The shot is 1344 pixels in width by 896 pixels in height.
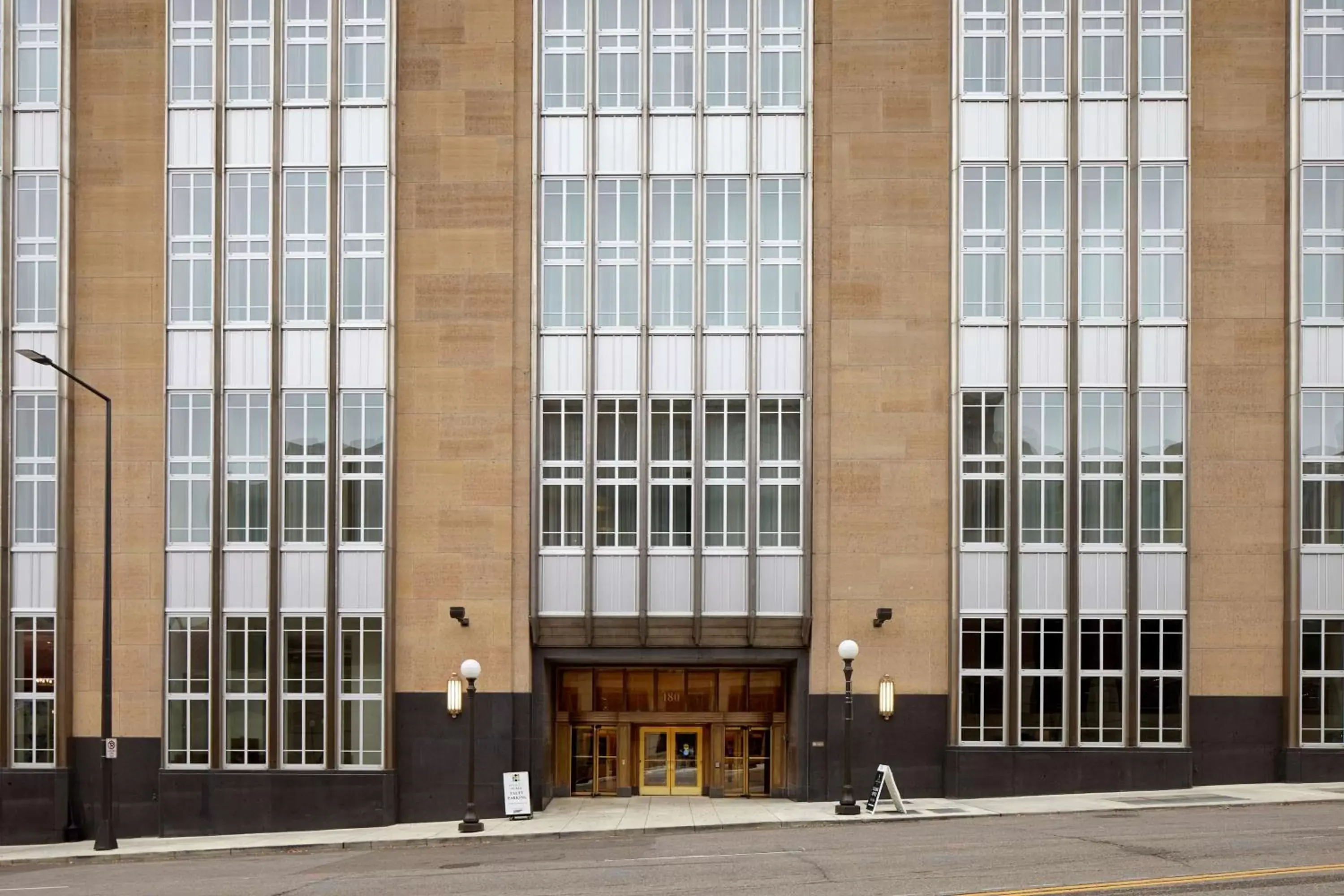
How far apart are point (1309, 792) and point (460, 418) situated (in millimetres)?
19942

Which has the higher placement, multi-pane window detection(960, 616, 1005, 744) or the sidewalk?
multi-pane window detection(960, 616, 1005, 744)

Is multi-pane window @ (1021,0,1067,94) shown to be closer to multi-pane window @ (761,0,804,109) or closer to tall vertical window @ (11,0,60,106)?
multi-pane window @ (761,0,804,109)

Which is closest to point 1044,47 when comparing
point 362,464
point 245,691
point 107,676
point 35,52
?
point 362,464

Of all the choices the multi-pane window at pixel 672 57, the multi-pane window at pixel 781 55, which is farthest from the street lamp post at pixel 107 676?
the multi-pane window at pixel 781 55

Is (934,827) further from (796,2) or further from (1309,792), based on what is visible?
(796,2)

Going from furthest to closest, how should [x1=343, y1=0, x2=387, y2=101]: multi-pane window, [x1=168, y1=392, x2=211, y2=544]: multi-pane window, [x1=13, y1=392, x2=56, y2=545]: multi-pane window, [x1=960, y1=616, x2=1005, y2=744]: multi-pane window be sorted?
[x1=343, y1=0, x2=387, y2=101]: multi-pane window → [x1=13, y1=392, x2=56, y2=545]: multi-pane window → [x1=168, y1=392, x2=211, y2=544]: multi-pane window → [x1=960, y1=616, x2=1005, y2=744]: multi-pane window

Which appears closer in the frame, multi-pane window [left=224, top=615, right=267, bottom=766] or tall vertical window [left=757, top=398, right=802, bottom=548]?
multi-pane window [left=224, top=615, right=267, bottom=766]

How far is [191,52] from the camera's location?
2927cm

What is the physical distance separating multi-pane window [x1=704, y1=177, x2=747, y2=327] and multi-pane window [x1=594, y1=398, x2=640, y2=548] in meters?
2.95

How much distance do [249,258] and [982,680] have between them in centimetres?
1930

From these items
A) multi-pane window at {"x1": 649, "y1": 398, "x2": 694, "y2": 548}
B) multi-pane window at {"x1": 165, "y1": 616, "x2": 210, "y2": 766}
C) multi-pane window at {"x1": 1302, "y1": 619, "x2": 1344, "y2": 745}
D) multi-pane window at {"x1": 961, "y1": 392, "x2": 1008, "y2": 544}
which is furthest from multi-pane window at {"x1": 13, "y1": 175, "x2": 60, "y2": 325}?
multi-pane window at {"x1": 1302, "y1": 619, "x2": 1344, "y2": 745}

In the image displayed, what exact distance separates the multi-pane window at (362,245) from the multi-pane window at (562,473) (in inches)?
184

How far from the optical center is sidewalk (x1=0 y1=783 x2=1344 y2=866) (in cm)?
2512

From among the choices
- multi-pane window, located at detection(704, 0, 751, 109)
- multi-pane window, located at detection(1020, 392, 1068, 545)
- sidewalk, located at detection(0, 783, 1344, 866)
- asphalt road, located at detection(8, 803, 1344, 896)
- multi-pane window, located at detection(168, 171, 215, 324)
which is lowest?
sidewalk, located at detection(0, 783, 1344, 866)
